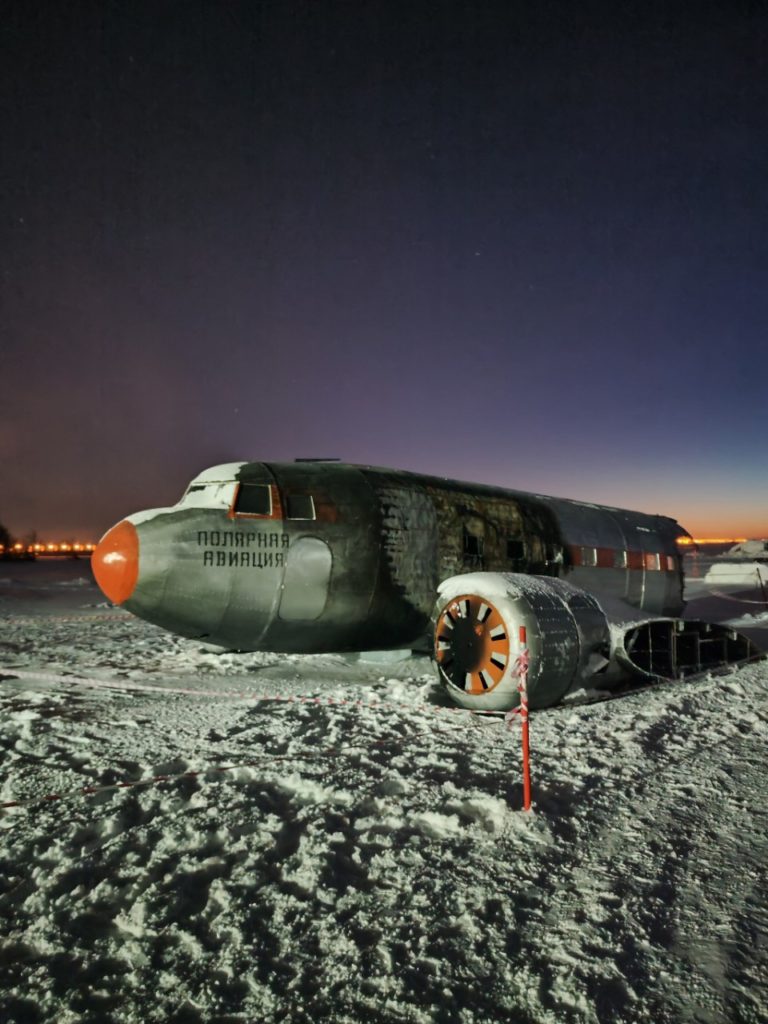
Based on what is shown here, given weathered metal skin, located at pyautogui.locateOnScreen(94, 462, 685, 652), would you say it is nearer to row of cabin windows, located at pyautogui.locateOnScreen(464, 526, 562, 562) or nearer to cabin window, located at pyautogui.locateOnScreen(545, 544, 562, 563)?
row of cabin windows, located at pyautogui.locateOnScreen(464, 526, 562, 562)

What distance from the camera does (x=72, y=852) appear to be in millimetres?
4285

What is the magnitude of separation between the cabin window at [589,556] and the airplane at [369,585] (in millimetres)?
2371

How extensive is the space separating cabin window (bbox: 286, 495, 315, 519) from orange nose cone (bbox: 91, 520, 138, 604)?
2.14 meters

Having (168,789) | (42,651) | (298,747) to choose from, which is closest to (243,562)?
(298,747)

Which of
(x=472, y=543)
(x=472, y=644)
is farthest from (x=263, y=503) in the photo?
(x=472, y=543)

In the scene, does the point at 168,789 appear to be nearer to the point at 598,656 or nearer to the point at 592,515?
the point at 598,656

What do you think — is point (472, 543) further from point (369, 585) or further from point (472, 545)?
point (369, 585)

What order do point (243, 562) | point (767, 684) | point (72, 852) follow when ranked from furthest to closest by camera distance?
point (767, 684) → point (243, 562) → point (72, 852)

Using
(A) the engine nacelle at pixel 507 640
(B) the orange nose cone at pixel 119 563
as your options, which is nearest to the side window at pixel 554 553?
(A) the engine nacelle at pixel 507 640

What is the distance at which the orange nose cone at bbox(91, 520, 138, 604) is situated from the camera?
786 cm

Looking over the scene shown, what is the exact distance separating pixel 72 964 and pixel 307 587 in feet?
18.2

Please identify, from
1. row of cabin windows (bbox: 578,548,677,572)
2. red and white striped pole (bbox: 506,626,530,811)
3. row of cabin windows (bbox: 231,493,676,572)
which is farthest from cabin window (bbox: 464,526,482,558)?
red and white striped pole (bbox: 506,626,530,811)

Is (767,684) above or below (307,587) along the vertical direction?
below

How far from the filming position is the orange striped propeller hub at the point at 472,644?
7781 mm
